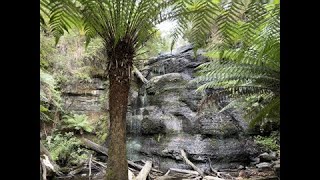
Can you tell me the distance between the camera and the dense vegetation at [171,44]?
3.10ft

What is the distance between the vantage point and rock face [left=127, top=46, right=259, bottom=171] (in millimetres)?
4742

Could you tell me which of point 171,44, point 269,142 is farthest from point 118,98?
point 269,142

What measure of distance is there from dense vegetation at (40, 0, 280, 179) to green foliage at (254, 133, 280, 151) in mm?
16

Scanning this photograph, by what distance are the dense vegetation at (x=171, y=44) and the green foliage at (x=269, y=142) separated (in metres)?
0.02

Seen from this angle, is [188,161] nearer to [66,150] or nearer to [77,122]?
[66,150]

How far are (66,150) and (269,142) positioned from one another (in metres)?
3.37

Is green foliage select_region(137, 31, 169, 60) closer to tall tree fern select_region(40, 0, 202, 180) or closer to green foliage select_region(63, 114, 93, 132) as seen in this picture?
tall tree fern select_region(40, 0, 202, 180)

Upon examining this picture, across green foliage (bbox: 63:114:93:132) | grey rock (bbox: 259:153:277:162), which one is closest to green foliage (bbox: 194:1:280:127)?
grey rock (bbox: 259:153:277:162)

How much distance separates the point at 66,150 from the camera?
462cm

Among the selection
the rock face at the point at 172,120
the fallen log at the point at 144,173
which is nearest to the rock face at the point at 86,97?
the rock face at the point at 172,120
